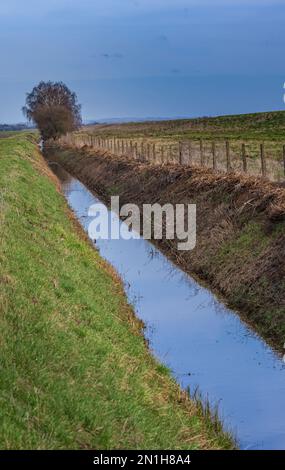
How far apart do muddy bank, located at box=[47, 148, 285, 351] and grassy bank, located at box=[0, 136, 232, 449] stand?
100 inches

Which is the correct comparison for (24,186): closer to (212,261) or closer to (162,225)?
(162,225)

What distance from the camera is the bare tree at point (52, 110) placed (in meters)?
108

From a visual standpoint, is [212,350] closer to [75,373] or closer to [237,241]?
[75,373]

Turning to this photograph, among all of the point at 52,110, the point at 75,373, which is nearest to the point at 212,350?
the point at 75,373

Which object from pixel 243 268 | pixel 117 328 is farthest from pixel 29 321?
pixel 243 268

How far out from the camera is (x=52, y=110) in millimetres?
110812

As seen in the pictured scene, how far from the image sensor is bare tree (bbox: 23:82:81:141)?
108 meters

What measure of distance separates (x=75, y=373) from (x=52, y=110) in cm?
10610

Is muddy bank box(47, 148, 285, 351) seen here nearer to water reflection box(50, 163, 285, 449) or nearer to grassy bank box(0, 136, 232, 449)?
water reflection box(50, 163, 285, 449)

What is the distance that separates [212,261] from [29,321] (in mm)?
9347

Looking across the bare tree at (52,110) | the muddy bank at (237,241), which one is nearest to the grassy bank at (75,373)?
the muddy bank at (237,241)

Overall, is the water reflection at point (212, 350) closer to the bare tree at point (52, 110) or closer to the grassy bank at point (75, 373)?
the grassy bank at point (75, 373)

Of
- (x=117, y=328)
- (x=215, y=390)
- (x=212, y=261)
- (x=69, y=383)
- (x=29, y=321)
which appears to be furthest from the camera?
(x=212, y=261)
